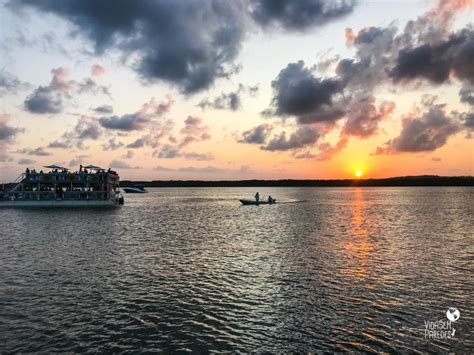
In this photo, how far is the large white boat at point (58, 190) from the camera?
10543 centimetres

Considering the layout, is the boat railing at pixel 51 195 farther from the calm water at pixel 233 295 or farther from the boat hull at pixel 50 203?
the calm water at pixel 233 295

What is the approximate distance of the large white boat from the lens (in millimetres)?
105431

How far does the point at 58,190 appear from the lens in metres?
111

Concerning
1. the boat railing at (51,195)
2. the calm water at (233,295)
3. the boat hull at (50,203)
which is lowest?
the calm water at (233,295)

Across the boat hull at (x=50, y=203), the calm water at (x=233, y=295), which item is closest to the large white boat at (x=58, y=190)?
the boat hull at (x=50, y=203)

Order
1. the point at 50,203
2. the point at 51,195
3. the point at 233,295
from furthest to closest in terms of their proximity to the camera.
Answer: the point at 51,195 < the point at 50,203 < the point at 233,295

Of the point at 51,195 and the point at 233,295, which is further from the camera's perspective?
the point at 51,195

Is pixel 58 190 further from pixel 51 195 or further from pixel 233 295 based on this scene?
pixel 233 295

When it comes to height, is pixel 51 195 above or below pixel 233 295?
above

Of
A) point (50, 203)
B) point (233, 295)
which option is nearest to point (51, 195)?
point (50, 203)

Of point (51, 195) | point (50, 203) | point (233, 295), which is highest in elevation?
point (51, 195)

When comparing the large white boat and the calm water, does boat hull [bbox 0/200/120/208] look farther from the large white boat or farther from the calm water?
the calm water

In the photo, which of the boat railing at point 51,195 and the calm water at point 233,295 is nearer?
the calm water at point 233,295

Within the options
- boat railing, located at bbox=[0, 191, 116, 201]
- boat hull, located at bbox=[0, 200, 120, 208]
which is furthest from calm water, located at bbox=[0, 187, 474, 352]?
boat railing, located at bbox=[0, 191, 116, 201]
